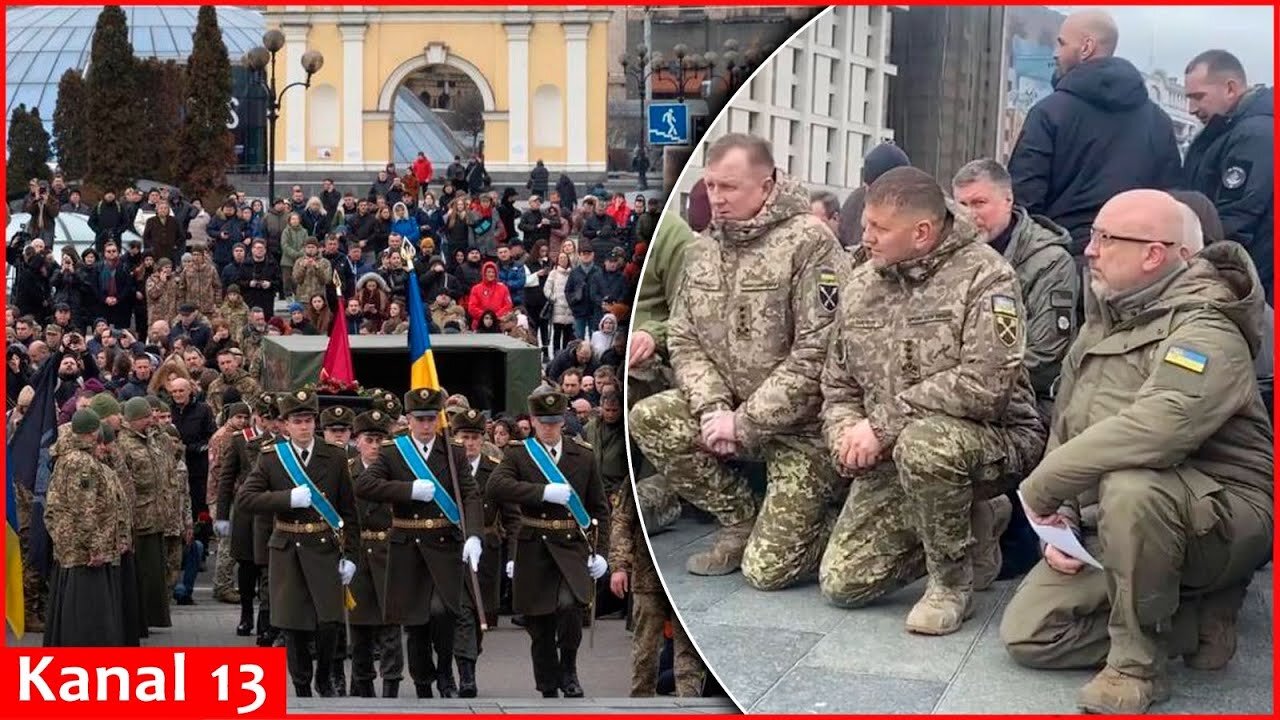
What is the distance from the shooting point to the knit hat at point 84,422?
10.4m

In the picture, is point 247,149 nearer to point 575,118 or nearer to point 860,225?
point 575,118

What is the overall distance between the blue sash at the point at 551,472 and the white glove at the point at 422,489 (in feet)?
1.47

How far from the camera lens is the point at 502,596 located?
38.6 feet

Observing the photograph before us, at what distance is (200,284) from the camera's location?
64.0ft

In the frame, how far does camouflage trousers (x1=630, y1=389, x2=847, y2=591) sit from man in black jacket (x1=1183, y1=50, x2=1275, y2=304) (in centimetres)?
77

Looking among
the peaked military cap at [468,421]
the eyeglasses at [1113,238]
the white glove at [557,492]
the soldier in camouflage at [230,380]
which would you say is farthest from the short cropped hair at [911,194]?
the soldier in camouflage at [230,380]

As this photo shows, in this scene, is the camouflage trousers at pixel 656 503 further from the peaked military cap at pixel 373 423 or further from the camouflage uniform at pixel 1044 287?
the peaked military cap at pixel 373 423

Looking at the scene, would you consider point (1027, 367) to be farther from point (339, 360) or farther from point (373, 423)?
point (339, 360)

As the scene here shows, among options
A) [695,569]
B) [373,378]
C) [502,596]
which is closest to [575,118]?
[373,378]

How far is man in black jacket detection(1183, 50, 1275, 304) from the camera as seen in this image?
11.3 ft

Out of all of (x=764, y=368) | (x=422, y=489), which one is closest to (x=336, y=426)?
(x=422, y=489)

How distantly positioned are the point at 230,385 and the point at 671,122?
11.4 m

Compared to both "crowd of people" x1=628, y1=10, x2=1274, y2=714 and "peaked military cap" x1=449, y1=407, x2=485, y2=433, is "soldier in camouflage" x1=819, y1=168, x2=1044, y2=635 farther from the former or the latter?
"peaked military cap" x1=449, y1=407, x2=485, y2=433

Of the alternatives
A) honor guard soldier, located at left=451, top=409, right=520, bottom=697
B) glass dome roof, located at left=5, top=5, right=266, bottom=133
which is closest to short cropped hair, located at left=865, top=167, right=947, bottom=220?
honor guard soldier, located at left=451, top=409, right=520, bottom=697
